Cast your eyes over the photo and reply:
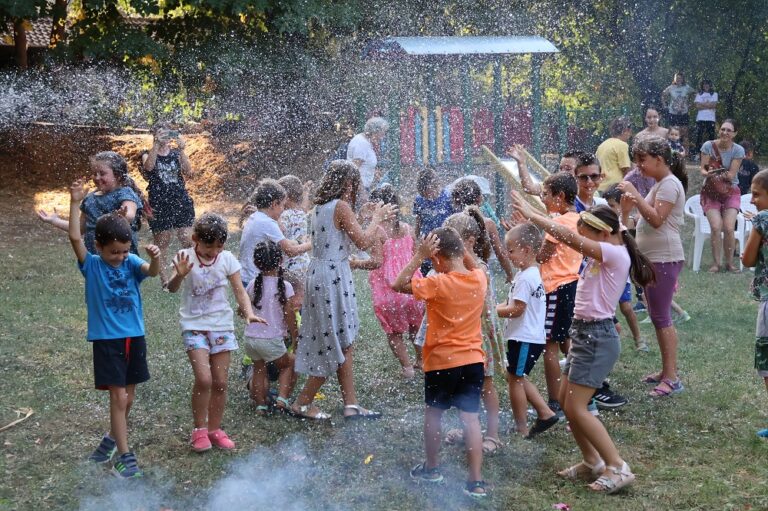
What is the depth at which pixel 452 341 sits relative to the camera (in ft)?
16.6

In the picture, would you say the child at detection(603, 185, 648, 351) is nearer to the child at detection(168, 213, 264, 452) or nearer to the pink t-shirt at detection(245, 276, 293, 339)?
the pink t-shirt at detection(245, 276, 293, 339)

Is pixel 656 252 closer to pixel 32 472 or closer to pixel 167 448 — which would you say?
pixel 167 448

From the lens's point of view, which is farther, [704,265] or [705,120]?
[705,120]

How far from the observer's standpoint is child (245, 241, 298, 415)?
6273mm

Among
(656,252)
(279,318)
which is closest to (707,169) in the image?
(656,252)

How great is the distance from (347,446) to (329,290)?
40.3 inches

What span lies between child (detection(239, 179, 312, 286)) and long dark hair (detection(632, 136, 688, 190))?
2526mm

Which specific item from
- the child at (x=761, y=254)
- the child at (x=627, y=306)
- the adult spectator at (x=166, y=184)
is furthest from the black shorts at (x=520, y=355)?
the adult spectator at (x=166, y=184)

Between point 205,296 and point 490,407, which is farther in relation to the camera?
point 490,407

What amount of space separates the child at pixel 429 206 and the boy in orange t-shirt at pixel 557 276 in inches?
60.6

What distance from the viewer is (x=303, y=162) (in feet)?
71.7

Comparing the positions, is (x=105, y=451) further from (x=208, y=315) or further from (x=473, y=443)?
(x=473, y=443)

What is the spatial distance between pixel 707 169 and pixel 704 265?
1295 millimetres

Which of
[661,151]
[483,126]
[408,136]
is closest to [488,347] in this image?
[661,151]
